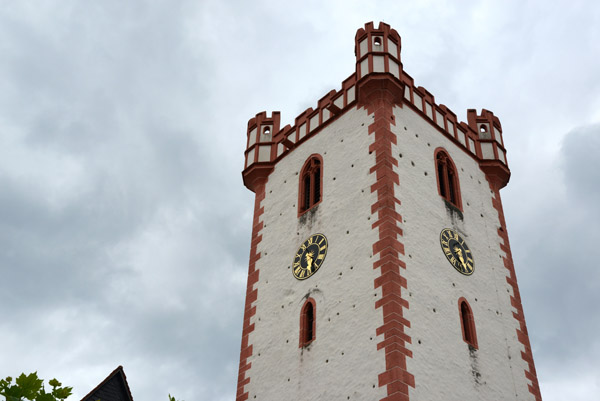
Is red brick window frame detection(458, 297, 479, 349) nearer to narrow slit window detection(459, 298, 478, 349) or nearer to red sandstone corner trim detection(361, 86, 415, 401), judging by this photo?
narrow slit window detection(459, 298, 478, 349)

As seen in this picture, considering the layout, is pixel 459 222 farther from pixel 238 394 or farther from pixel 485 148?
pixel 238 394

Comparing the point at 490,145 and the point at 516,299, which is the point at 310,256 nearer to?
the point at 516,299

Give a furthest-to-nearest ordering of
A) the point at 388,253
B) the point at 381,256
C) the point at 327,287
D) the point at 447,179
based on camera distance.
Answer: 1. the point at 447,179
2. the point at 327,287
3. the point at 381,256
4. the point at 388,253

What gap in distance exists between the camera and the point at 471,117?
3106 cm

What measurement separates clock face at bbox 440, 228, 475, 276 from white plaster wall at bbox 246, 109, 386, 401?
2720 mm

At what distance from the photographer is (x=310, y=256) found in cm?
2403

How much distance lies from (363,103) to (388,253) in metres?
7.17

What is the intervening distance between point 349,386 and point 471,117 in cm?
1513

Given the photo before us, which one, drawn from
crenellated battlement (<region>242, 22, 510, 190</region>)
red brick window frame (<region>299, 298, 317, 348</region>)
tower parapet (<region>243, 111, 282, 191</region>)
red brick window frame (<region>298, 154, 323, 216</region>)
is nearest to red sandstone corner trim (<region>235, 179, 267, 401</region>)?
tower parapet (<region>243, 111, 282, 191</region>)

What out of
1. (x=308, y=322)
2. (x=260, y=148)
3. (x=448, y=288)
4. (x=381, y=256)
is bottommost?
(x=308, y=322)

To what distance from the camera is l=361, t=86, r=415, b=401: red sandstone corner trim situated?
1884 centimetres

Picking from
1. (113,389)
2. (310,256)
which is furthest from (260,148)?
Answer: (113,389)

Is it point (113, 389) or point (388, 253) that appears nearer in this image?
point (388, 253)

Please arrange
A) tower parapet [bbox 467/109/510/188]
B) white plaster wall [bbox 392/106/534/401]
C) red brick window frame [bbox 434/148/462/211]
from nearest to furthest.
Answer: white plaster wall [bbox 392/106/534/401] < red brick window frame [bbox 434/148/462/211] < tower parapet [bbox 467/109/510/188]
